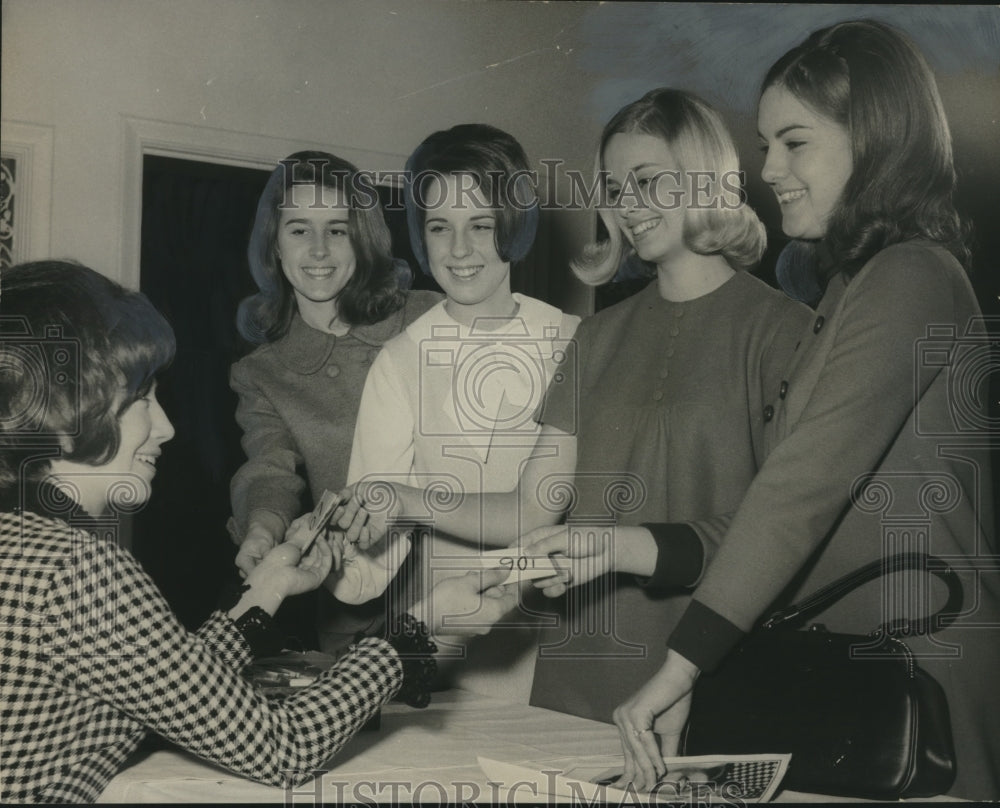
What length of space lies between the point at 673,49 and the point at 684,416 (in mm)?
778

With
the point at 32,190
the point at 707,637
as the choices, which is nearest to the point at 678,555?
the point at 707,637

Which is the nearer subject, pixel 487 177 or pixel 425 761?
pixel 425 761

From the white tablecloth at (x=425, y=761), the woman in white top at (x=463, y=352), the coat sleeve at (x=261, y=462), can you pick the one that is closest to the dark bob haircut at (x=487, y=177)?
the woman in white top at (x=463, y=352)

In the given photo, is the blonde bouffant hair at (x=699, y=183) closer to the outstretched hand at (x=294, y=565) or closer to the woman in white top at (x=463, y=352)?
the woman in white top at (x=463, y=352)

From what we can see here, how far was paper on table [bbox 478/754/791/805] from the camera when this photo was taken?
2.02m

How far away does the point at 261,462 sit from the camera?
2.44 m

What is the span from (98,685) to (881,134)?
5.62 feet

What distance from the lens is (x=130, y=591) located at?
6.10 ft

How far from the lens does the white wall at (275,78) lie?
7.76 ft

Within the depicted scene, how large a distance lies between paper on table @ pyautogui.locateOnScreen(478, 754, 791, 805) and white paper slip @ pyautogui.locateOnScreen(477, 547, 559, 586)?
0.38 m

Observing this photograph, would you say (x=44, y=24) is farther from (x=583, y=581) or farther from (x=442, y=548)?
(x=583, y=581)

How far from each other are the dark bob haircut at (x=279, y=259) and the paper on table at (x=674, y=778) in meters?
0.97

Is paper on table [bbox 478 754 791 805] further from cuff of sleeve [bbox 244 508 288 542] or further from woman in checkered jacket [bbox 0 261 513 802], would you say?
cuff of sleeve [bbox 244 508 288 542]

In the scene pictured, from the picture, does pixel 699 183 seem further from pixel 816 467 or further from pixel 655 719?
pixel 655 719
